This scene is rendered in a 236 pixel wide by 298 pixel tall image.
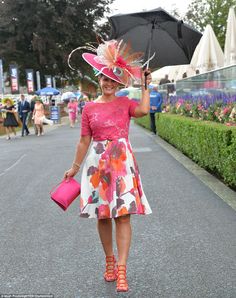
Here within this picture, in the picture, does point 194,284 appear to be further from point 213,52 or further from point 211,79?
point 213,52

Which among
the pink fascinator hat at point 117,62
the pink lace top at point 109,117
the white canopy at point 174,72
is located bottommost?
the pink lace top at point 109,117

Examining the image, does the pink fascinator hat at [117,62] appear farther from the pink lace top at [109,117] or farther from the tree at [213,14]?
the tree at [213,14]

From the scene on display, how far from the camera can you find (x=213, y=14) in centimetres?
4203

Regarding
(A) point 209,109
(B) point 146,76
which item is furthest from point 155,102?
(B) point 146,76

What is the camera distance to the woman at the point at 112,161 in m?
3.73

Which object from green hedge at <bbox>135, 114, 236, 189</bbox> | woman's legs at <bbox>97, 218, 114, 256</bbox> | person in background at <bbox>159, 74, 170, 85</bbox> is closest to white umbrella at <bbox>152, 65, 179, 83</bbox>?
person in background at <bbox>159, 74, 170, 85</bbox>

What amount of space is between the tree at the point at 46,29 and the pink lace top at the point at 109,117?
40.3 metres

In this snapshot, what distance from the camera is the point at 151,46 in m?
8.11

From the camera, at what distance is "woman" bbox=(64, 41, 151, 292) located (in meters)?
3.73

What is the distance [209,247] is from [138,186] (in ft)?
4.19

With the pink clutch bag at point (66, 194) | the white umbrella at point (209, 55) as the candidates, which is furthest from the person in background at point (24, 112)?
the pink clutch bag at point (66, 194)

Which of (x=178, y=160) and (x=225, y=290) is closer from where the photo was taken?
(x=225, y=290)

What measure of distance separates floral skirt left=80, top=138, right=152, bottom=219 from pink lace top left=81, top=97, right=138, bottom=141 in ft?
0.20

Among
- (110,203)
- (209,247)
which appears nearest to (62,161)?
(209,247)
